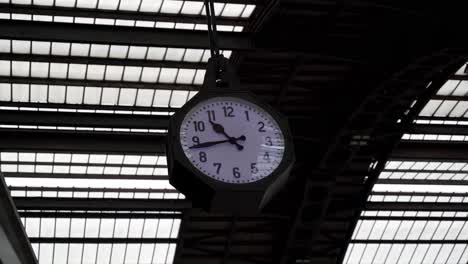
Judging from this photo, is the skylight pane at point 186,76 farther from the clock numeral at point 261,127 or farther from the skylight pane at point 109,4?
the clock numeral at point 261,127

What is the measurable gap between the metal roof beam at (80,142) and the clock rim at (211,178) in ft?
68.0

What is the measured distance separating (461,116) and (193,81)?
11.0 metres

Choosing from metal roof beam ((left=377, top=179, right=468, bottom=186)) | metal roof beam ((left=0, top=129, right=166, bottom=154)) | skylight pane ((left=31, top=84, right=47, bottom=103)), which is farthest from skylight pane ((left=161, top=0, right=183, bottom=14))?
metal roof beam ((left=377, top=179, right=468, bottom=186))

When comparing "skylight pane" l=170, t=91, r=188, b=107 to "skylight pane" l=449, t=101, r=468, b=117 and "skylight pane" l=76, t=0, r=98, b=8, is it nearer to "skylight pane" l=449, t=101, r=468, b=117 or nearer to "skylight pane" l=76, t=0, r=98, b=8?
"skylight pane" l=76, t=0, r=98, b=8

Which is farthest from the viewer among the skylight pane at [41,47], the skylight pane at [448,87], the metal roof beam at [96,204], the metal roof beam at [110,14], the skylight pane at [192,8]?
the metal roof beam at [96,204]

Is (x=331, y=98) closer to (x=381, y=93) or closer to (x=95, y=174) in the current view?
(x=381, y=93)

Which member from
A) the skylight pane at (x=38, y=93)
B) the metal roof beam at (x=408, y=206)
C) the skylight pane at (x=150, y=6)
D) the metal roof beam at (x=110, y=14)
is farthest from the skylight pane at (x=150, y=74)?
the metal roof beam at (x=408, y=206)

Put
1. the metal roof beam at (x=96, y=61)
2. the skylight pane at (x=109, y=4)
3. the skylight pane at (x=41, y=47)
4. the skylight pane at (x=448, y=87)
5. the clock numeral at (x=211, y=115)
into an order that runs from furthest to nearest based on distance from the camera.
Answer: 1. the skylight pane at (x=448, y=87)
2. the metal roof beam at (x=96, y=61)
3. the skylight pane at (x=41, y=47)
4. the skylight pane at (x=109, y=4)
5. the clock numeral at (x=211, y=115)

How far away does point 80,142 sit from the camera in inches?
1171

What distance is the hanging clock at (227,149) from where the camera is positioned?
27.8ft

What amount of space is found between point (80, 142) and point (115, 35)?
6.45 metres

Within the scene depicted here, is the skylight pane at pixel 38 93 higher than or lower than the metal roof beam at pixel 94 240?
higher

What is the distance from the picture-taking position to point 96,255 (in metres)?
37.6

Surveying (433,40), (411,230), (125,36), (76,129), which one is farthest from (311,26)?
(411,230)
